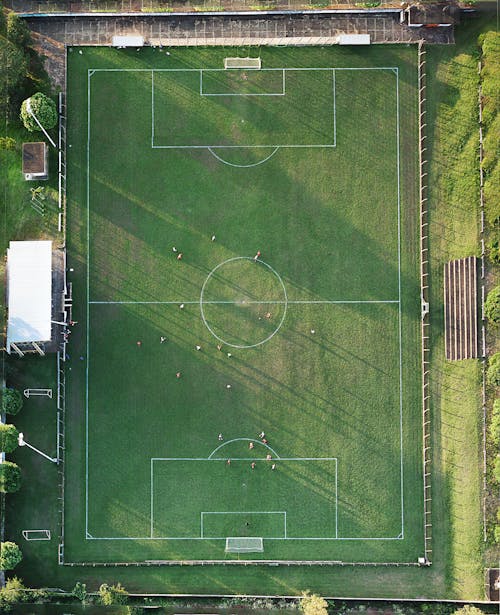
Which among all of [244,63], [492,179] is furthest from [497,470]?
[244,63]

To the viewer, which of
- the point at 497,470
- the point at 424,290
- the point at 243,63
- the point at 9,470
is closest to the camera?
the point at 9,470

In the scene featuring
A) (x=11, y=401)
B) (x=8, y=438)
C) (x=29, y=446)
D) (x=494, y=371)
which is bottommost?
(x=29, y=446)

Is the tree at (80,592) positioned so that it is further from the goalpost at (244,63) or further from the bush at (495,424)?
the goalpost at (244,63)

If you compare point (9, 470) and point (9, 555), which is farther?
point (9, 470)

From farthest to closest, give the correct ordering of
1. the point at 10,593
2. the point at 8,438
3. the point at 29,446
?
the point at 29,446 → the point at 10,593 → the point at 8,438

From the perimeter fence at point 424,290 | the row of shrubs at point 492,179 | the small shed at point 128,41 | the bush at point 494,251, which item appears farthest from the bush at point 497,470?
the small shed at point 128,41

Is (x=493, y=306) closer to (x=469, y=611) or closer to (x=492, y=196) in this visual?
(x=492, y=196)

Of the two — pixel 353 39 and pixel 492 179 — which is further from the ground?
pixel 353 39
